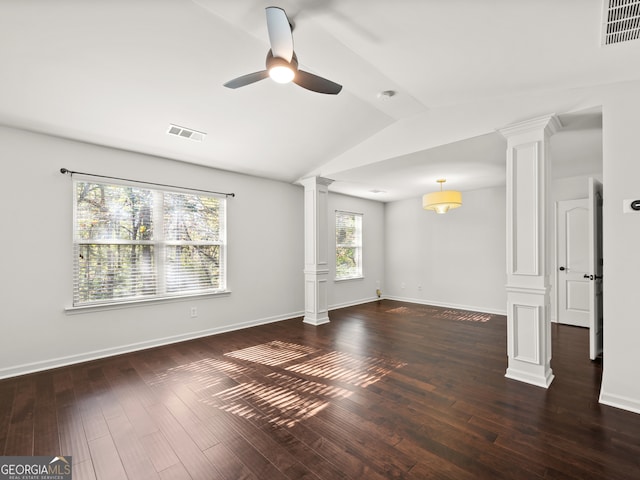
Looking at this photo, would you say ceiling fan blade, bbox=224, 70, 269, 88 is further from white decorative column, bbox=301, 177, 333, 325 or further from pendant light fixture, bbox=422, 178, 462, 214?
pendant light fixture, bbox=422, 178, 462, 214

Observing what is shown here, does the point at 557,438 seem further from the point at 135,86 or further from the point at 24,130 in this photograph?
the point at 24,130

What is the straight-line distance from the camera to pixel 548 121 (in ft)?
9.07

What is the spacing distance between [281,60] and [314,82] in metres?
0.34

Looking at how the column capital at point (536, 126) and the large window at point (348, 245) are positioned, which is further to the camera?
the large window at point (348, 245)

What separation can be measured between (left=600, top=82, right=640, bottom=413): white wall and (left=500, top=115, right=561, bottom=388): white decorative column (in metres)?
0.43

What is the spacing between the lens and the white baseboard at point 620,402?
91.7 inches

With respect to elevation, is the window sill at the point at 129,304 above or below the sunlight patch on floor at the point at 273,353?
above

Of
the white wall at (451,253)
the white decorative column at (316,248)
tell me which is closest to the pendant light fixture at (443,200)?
the white wall at (451,253)

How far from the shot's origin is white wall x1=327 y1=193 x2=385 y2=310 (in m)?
6.44

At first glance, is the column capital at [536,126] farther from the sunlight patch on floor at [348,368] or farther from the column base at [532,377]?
the sunlight patch on floor at [348,368]

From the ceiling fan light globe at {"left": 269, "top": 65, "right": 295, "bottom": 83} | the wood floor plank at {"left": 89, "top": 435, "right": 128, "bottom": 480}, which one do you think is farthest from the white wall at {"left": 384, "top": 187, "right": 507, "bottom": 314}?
the wood floor plank at {"left": 89, "top": 435, "right": 128, "bottom": 480}

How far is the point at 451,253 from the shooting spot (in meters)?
6.45

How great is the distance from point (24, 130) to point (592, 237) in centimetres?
629

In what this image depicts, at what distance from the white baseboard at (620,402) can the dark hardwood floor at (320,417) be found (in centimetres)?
7
